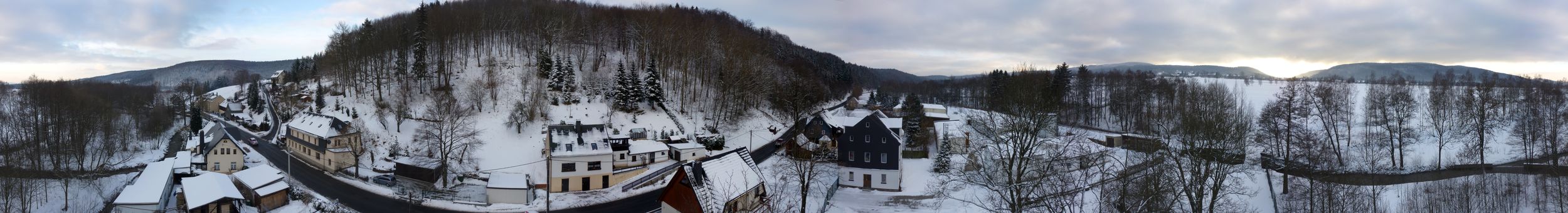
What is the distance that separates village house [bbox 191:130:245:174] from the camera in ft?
111

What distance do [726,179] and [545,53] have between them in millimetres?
37166

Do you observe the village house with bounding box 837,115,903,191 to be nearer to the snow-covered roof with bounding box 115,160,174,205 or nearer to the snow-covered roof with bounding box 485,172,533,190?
the snow-covered roof with bounding box 485,172,533,190

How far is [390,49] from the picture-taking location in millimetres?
50094

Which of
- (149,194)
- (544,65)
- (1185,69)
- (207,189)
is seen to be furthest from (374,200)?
(1185,69)

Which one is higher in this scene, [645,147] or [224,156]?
[645,147]

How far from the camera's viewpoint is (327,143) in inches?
1351

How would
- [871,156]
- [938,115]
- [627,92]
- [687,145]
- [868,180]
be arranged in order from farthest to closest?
[938,115] → [627,92] → [687,145] → [868,180] → [871,156]

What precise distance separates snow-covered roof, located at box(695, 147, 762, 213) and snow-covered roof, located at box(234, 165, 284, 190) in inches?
826

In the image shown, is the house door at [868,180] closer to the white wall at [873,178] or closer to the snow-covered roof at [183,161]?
the white wall at [873,178]

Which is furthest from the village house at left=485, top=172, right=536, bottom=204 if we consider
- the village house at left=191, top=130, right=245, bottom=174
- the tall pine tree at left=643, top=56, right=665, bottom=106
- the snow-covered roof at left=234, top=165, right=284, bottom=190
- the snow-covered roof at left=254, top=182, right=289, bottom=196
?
the tall pine tree at left=643, top=56, right=665, bottom=106

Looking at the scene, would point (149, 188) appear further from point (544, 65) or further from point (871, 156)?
point (871, 156)

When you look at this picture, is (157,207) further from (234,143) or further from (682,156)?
(682,156)

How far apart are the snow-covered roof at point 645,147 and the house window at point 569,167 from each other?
3.54 metres

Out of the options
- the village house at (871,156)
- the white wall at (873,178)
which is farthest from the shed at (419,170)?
the village house at (871,156)
